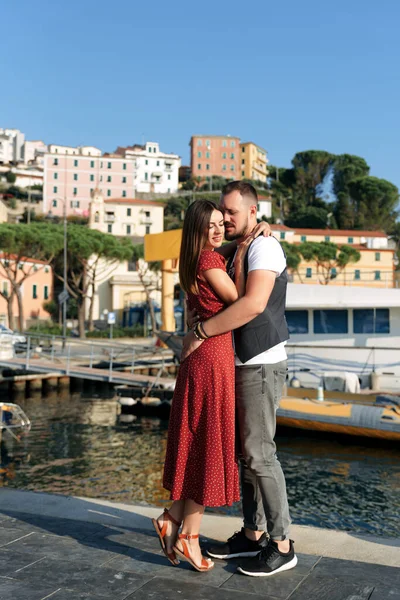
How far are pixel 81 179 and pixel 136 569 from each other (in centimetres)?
9480

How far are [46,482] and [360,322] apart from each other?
379 inches

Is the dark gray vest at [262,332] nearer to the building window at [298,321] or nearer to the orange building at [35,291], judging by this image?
the building window at [298,321]

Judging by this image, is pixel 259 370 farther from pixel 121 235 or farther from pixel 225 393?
pixel 121 235

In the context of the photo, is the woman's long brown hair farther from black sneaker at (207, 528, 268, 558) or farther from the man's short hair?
black sneaker at (207, 528, 268, 558)

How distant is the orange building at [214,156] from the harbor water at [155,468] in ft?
337

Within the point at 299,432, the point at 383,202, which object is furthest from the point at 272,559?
the point at 383,202

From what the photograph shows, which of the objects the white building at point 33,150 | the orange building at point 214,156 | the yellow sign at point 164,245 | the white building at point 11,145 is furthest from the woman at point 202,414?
the white building at point 11,145

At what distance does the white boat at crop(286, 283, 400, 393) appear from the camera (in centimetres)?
1748

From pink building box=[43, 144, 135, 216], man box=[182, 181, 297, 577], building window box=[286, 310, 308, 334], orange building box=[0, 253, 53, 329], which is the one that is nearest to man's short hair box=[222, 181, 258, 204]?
man box=[182, 181, 297, 577]

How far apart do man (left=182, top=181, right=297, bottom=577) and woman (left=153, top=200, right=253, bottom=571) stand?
3.3 inches

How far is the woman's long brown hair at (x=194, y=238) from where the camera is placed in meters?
3.59

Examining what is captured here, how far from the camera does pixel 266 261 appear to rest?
3529 millimetres

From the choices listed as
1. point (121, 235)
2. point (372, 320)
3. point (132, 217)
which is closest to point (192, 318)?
point (372, 320)

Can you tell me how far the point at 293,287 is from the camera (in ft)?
59.4
